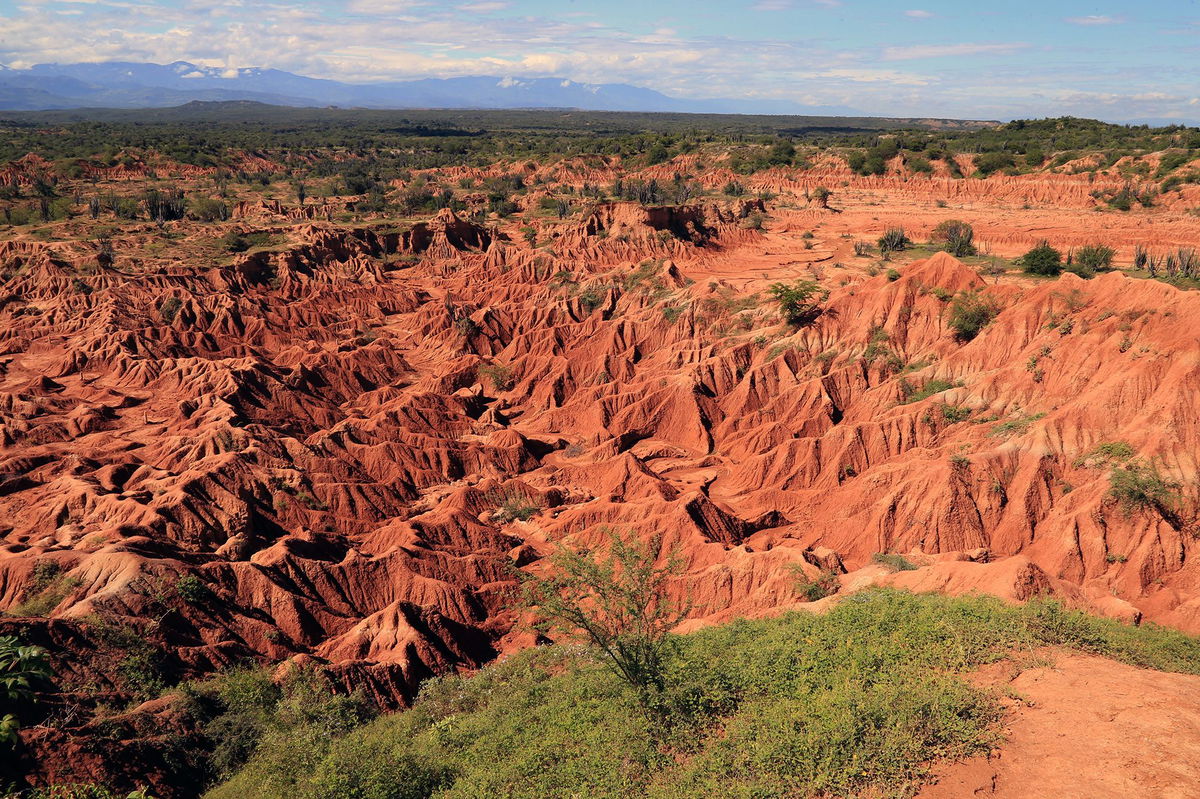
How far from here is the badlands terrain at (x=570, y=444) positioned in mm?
20703

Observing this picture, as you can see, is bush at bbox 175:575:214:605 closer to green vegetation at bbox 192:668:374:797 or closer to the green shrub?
green vegetation at bbox 192:668:374:797

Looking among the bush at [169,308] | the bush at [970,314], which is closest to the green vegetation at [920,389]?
the bush at [970,314]

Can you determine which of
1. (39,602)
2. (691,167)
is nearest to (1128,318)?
(39,602)

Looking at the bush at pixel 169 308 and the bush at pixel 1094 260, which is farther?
the bush at pixel 169 308

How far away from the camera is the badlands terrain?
20.7 meters

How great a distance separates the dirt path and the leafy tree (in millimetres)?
17767

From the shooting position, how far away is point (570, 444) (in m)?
44.8

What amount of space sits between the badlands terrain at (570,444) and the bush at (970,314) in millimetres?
240

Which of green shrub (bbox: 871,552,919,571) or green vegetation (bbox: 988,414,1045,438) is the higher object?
green vegetation (bbox: 988,414,1045,438)

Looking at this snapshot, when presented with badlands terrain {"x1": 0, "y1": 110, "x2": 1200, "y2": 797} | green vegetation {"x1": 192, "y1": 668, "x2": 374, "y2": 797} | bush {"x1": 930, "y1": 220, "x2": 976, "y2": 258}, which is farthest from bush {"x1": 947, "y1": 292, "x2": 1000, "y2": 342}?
green vegetation {"x1": 192, "y1": 668, "x2": 374, "y2": 797}

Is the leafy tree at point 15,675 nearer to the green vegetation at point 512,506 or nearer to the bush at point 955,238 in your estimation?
the green vegetation at point 512,506

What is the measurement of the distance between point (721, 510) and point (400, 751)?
18732 mm

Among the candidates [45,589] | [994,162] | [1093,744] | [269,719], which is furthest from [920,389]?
[994,162]

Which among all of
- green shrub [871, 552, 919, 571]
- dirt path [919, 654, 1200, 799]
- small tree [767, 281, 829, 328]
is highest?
small tree [767, 281, 829, 328]
